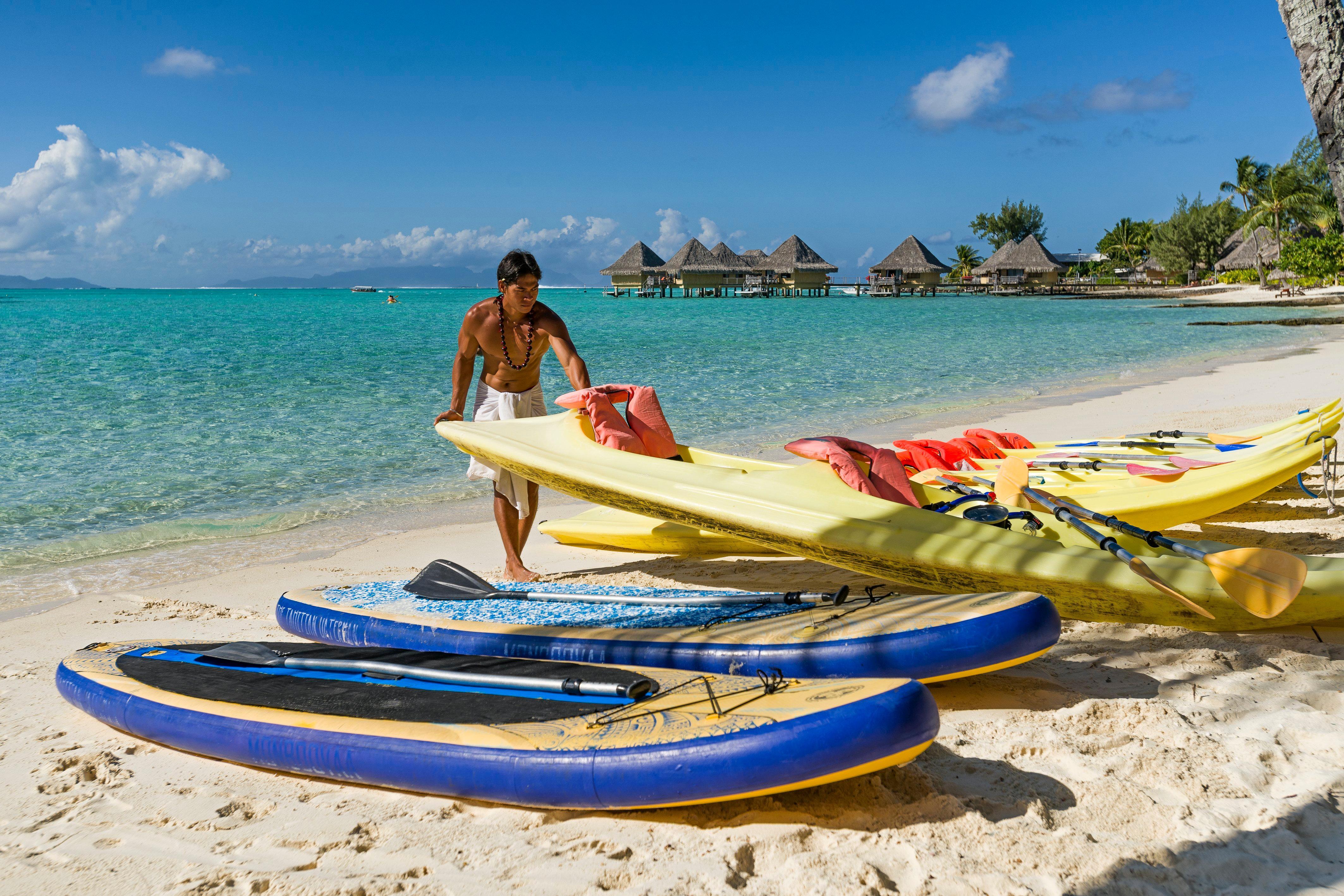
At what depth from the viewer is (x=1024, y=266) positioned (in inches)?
2355

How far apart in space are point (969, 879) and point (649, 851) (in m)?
0.66

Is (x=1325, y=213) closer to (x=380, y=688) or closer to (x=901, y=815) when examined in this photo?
(x=901, y=815)

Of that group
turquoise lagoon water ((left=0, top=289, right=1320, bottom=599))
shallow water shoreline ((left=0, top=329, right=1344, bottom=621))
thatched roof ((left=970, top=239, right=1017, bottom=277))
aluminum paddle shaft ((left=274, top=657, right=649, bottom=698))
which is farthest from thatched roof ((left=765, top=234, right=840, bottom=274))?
aluminum paddle shaft ((left=274, top=657, right=649, bottom=698))

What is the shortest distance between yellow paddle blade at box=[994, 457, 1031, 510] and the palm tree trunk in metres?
1.46

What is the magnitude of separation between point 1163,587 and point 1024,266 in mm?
63016

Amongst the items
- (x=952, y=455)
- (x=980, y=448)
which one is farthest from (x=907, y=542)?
(x=980, y=448)

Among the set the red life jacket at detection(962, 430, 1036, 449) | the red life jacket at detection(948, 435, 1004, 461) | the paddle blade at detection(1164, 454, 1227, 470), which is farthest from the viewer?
the red life jacket at detection(962, 430, 1036, 449)

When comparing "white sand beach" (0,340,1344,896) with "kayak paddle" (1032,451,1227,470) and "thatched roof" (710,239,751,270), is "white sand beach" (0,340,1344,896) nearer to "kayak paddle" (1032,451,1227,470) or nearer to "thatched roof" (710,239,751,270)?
"kayak paddle" (1032,451,1227,470)

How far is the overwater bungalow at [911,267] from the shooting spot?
198 feet

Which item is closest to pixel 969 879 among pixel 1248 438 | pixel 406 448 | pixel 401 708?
pixel 401 708

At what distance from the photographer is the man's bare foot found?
4.16m

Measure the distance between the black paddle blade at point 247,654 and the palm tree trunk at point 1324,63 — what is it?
11.7 ft

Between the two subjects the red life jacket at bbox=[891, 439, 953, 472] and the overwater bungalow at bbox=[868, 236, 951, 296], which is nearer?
the red life jacket at bbox=[891, 439, 953, 472]

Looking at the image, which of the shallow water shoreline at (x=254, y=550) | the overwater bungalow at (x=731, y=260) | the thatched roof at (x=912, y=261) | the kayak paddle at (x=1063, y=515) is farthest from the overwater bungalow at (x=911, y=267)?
the kayak paddle at (x=1063, y=515)
